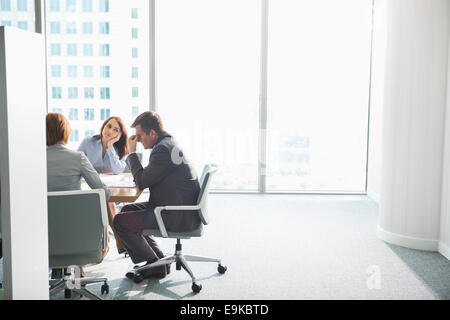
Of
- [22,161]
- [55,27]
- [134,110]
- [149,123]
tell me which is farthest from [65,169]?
[55,27]

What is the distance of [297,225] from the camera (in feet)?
15.8

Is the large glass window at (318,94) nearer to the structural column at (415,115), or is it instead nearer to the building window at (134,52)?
the building window at (134,52)

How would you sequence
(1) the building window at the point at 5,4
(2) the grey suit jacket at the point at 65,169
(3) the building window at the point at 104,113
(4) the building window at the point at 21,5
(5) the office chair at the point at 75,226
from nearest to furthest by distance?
(5) the office chair at the point at 75,226, (2) the grey suit jacket at the point at 65,169, (1) the building window at the point at 5,4, (4) the building window at the point at 21,5, (3) the building window at the point at 104,113

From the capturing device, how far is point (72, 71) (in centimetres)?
622

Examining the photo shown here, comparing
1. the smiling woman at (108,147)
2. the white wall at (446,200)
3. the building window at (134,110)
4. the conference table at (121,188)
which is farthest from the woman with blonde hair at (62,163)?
the building window at (134,110)

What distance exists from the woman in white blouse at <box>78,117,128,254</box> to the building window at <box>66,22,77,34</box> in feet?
8.88

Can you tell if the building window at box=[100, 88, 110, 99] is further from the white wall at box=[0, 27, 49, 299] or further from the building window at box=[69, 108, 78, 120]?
the white wall at box=[0, 27, 49, 299]

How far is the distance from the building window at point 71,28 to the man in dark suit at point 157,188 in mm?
3557

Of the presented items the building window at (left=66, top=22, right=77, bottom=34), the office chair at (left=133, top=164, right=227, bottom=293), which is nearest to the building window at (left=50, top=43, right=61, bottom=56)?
the building window at (left=66, top=22, right=77, bottom=34)

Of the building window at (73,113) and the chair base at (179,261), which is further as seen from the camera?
the building window at (73,113)

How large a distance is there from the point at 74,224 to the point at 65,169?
0.45 m

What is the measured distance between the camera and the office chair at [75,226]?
7.79 ft

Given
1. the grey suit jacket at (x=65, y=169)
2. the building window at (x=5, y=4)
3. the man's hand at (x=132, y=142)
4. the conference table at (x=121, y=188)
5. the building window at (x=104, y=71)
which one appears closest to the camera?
the grey suit jacket at (x=65, y=169)
